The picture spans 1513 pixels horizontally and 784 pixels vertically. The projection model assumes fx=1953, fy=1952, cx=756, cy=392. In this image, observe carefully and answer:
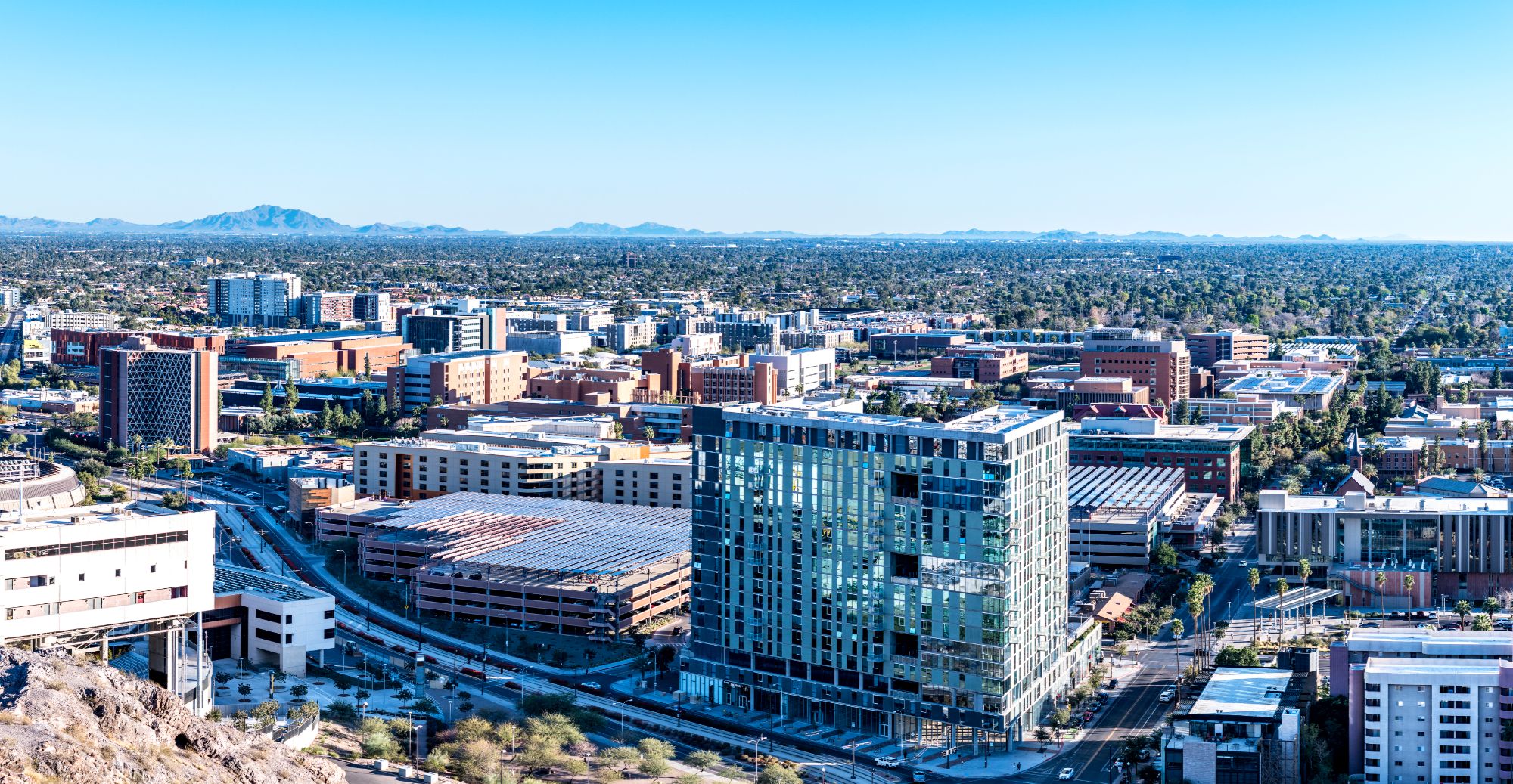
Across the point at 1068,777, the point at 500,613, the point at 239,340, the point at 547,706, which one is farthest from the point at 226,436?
the point at 1068,777

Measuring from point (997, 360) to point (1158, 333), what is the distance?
10304 mm

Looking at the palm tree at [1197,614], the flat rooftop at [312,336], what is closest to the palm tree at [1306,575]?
the palm tree at [1197,614]

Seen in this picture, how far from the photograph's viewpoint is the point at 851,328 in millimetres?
142000

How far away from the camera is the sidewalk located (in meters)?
39.0

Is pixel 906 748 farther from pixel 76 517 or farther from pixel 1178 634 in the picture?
pixel 76 517

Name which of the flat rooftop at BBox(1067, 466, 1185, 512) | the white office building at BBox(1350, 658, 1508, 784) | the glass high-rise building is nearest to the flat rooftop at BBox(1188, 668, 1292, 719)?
the white office building at BBox(1350, 658, 1508, 784)

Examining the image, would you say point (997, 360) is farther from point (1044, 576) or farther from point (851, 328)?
point (1044, 576)

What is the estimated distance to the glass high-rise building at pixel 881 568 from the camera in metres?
39.7

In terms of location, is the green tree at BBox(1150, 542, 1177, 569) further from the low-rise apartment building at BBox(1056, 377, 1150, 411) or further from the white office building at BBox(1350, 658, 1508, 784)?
the low-rise apartment building at BBox(1056, 377, 1150, 411)

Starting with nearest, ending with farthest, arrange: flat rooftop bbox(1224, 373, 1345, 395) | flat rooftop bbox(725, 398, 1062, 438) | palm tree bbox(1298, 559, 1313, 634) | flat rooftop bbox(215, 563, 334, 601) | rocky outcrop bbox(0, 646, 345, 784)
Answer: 1. rocky outcrop bbox(0, 646, 345, 784)
2. flat rooftop bbox(725, 398, 1062, 438)
3. flat rooftop bbox(215, 563, 334, 601)
4. palm tree bbox(1298, 559, 1313, 634)
5. flat rooftop bbox(1224, 373, 1345, 395)

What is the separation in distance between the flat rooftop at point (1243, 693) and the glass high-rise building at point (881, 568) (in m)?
3.79

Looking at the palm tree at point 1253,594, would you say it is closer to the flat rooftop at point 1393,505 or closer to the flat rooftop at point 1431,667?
the flat rooftop at point 1393,505

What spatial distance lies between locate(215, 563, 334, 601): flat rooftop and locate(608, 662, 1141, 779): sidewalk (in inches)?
354

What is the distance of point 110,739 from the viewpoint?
17.9m
